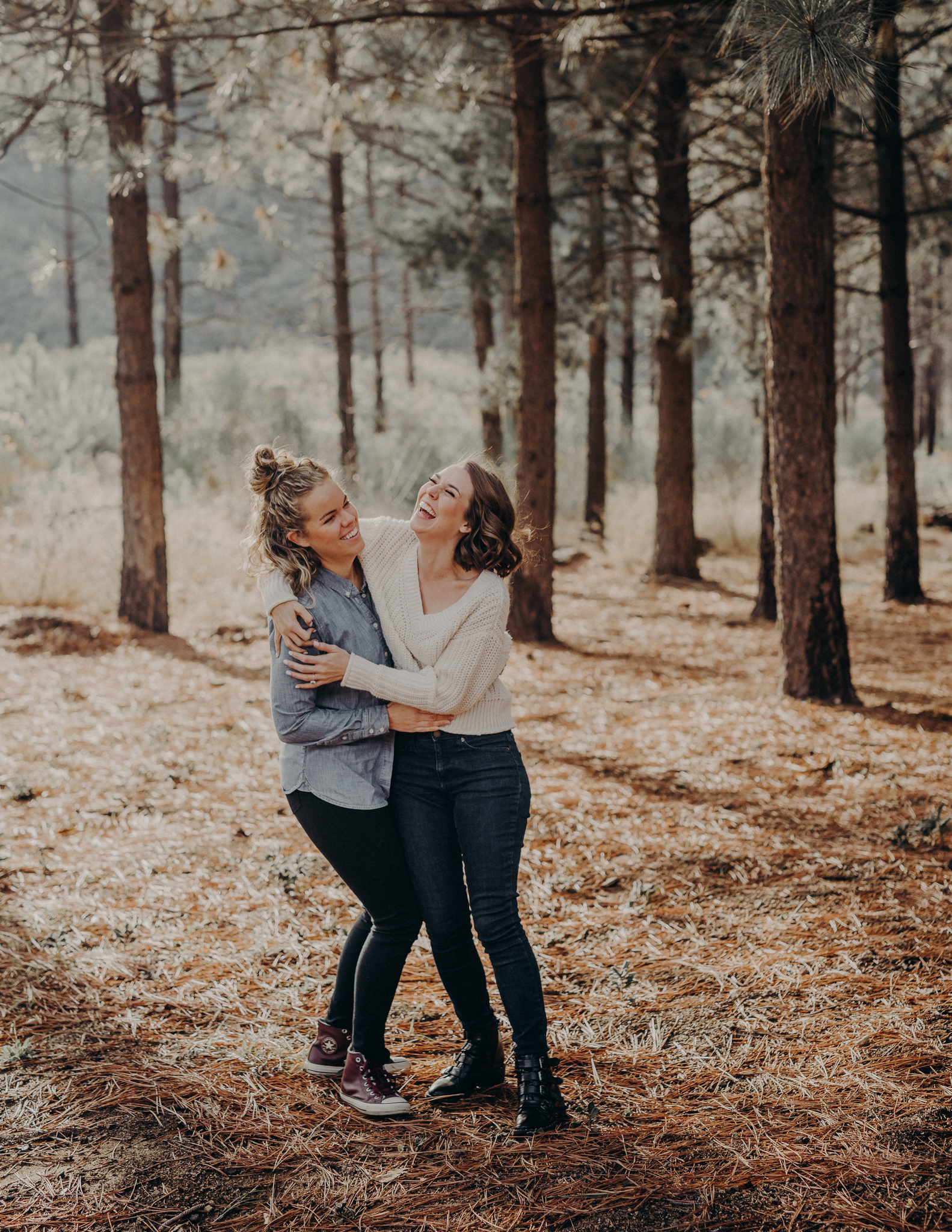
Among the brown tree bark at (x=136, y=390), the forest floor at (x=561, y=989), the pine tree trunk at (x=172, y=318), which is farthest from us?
the pine tree trunk at (x=172, y=318)

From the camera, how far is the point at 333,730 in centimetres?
229

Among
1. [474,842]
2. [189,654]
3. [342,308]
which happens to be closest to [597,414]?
[342,308]

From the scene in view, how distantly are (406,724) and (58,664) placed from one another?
6.25m

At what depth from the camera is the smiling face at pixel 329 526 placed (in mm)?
2369

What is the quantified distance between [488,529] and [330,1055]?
1.43 m

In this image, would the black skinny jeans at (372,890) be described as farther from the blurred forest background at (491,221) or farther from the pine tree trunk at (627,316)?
the pine tree trunk at (627,316)

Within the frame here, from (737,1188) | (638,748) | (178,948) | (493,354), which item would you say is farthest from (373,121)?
(737,1188)

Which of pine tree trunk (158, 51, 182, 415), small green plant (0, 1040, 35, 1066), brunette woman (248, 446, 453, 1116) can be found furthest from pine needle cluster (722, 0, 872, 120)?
pine tree trunk (158, 51, 182, 415)

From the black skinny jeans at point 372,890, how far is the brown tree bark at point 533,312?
19.0 ft

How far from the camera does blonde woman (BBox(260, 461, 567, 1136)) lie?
231 cm

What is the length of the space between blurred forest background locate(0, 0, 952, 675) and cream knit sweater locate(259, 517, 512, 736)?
1.10 meters

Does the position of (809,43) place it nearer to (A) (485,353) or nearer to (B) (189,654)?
(B) (189,654)

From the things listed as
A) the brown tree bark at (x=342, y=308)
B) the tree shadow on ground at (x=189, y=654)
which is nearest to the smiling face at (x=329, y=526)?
the tree shadow on ground at (x=189, y=654)

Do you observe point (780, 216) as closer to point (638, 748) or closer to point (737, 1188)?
point (638, 748)
